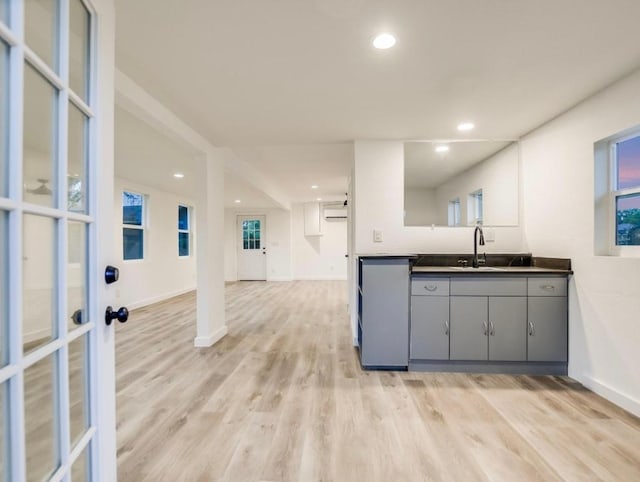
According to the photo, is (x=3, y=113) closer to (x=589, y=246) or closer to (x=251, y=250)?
(x=589, y=246)

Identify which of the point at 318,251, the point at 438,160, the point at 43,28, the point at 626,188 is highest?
the point at 438,160

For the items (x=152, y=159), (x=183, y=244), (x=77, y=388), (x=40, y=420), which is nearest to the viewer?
(x=40, y=420)

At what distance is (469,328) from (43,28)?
10.3ft

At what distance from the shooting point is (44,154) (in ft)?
2.67

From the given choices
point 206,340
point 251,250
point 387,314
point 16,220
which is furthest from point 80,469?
point 251,250

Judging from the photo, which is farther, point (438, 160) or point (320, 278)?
point (320, 278)

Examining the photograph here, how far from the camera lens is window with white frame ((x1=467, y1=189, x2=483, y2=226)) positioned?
3.51m

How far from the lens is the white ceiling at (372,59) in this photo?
5.23 feet

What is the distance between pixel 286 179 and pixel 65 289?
17.4 ft

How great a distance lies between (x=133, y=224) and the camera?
5914 mm

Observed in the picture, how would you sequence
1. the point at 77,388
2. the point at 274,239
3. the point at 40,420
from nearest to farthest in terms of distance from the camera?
1. the point at 40,420
2. the point at 77,388
3. the point at 274,239

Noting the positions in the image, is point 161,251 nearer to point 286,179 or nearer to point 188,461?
point 286,179

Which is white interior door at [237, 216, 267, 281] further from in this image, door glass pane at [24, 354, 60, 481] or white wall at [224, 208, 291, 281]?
door glass pane at [24, 354, 60, 481]

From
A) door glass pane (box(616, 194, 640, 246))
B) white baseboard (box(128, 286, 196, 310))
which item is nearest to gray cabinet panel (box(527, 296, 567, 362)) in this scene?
door glass pane (box(616, 194, 640, 246))
